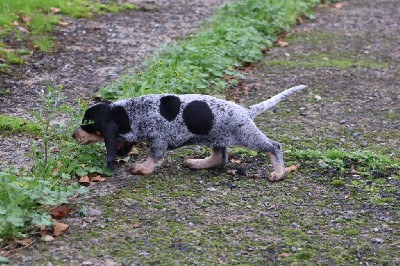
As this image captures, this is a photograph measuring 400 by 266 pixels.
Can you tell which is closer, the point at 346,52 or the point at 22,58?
the point at 22,58

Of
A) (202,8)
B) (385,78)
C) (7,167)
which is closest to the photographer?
(7,167)

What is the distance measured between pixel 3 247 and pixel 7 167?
53.0 inches

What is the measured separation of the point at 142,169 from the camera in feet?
Result: 18.1

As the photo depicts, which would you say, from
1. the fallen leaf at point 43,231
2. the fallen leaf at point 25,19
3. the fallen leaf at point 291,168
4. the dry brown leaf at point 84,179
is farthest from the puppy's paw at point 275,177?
the fallen leaf at point 25,19

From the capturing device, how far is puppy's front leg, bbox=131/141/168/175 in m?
5.52

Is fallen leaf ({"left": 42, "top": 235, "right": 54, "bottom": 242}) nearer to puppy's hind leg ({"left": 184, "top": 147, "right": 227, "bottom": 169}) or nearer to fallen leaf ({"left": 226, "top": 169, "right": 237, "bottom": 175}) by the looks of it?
puppy's hind leg ({"left": 184, "top": 147, "right": 227, "bottom": 169})

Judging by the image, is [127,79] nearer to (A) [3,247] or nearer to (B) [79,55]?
(B) [79,55]

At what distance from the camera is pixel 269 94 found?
305 inches

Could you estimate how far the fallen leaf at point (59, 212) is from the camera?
4.68 m

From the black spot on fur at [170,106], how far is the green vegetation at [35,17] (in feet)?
10.0

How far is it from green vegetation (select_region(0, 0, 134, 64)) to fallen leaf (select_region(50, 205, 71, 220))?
12.0 feet

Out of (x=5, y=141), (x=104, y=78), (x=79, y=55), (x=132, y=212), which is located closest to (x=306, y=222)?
(x=132, y=212)

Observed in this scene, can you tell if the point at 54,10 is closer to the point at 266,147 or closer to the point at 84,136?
the point at 84,136

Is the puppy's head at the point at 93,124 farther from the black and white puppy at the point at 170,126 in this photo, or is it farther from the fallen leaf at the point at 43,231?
the fallen leaf at the point at 43,231
